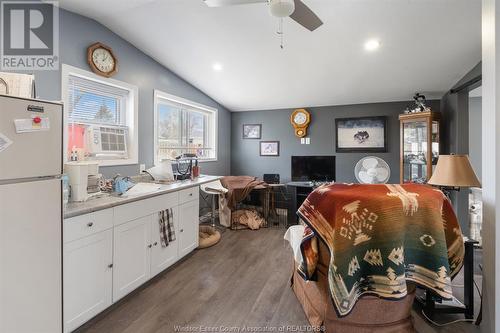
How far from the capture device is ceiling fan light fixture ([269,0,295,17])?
60.5 inches

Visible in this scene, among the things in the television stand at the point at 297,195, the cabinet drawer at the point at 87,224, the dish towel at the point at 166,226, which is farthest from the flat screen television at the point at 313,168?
the cabinet drawer at the point at 87,224

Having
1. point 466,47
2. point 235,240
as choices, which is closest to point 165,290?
point 235,240

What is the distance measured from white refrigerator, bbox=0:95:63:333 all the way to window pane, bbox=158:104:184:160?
2.07 metres

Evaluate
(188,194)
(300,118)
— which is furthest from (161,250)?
(300,118)

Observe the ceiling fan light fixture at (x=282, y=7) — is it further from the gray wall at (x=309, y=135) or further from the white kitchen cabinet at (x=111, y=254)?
the gray wall at (x=309, y=135)

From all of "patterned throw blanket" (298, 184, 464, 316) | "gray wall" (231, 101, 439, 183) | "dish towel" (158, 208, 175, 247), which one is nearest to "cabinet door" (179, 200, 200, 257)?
"dish towel" (158, 208, 175, 247)

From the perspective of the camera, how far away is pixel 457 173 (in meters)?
1.94

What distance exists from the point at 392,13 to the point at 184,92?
2.83 meters

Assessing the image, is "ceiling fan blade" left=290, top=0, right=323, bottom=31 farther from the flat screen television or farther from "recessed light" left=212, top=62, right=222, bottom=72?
the flat screen television

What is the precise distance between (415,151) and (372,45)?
200cm

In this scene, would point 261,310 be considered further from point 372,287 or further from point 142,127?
point 142,127

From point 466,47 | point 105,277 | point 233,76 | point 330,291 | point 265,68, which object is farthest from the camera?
point 233,76

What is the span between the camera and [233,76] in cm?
367

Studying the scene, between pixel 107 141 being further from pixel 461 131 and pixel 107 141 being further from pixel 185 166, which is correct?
pixel 461 131
